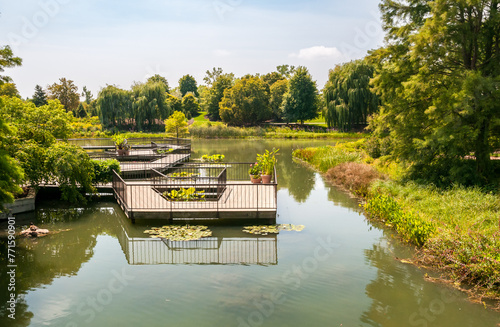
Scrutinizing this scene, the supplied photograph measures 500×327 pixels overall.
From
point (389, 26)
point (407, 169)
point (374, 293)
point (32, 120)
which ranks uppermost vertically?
point (389, 26)

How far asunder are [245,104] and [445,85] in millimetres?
58252

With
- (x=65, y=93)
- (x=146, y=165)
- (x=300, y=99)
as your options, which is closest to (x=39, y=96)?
(x=65, y=93)

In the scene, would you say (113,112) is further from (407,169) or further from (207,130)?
(407,169)

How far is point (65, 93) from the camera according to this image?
8400 cm

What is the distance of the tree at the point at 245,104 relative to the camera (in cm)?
7219

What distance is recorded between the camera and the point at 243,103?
72.1 metres

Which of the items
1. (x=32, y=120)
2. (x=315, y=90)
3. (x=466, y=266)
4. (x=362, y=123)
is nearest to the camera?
(x=466, y=266)

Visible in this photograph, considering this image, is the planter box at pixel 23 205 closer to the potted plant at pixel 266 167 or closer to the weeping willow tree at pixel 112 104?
the potted plant at pixel 266 167

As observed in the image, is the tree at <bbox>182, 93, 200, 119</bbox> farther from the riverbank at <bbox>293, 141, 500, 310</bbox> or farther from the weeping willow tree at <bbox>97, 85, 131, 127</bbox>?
the riverbank at <bbox>293, 141, 500, 310</bbox>

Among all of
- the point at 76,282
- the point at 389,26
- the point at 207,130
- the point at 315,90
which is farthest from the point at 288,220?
the point at 315,90

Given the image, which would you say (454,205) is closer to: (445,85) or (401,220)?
(401,220)

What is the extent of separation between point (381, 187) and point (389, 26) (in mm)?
7525

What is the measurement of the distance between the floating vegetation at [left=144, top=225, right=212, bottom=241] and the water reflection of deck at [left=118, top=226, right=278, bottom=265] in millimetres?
182

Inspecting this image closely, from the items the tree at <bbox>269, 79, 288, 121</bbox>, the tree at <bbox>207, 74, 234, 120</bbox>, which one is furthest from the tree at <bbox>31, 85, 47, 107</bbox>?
the tree at <bbox>269, 79, 288, 121</bbox>
